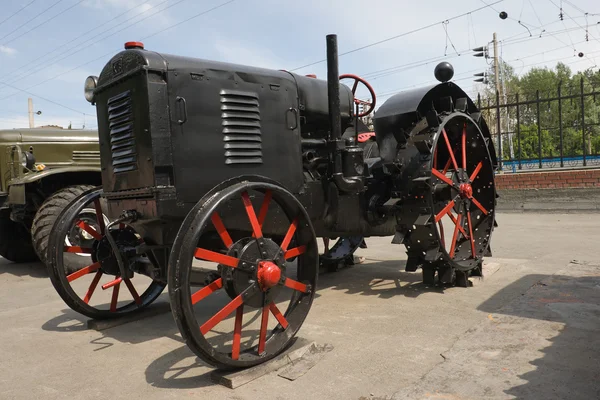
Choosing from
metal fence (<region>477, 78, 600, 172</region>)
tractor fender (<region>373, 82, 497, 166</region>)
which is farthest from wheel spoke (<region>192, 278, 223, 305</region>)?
metal fence (<region>477, 78, 600, 172</region>)

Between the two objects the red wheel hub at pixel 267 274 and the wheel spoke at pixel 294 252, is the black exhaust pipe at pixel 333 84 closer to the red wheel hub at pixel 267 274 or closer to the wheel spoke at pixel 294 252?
the wheel spoke at pixel 294 252

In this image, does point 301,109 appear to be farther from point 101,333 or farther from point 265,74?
point 101,333

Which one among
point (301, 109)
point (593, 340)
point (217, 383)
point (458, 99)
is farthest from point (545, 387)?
point (458, 99)

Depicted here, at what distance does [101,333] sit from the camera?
405cm

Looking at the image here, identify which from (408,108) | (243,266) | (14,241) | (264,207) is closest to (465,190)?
(408,108)

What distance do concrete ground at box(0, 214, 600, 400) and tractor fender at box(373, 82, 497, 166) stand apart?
1602 mm

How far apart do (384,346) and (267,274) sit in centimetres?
104

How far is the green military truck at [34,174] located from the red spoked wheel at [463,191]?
15.5ft

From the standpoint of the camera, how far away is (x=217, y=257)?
115 inches

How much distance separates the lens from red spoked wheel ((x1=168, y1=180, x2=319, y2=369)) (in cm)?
271

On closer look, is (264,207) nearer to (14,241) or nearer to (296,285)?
(296,285)

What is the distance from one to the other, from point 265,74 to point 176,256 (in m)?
1.64

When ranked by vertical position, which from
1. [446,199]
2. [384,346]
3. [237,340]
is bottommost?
[384,346]

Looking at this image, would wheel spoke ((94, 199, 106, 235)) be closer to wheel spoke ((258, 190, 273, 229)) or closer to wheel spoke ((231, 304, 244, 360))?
wheel spoke ((258, 190, 273, 229))
